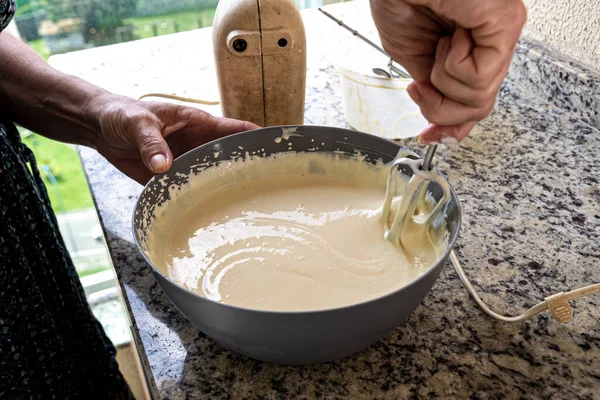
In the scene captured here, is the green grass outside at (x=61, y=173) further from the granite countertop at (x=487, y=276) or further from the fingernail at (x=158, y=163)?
the fingernail at (x=158, y=163)

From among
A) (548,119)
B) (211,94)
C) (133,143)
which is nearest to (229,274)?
(133,143)

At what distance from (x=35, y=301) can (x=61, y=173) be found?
113 centimetres

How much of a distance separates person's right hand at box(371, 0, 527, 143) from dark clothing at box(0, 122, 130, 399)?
1.91 feet

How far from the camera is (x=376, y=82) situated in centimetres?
97

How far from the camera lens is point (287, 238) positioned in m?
0.74

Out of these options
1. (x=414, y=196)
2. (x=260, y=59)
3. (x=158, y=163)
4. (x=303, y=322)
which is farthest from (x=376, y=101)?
(x=303, y=322)

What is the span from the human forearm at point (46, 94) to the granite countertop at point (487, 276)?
0.28 feet

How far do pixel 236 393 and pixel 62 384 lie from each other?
461 millimetres

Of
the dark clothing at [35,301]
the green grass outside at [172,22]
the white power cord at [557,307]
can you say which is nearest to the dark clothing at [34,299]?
the dark clothing at [35,301]

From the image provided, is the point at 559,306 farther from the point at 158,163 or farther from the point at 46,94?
the point at 46,94

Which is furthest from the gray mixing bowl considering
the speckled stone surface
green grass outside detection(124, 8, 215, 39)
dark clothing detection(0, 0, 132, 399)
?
green grass outside detection(124, 8, 215, 39)

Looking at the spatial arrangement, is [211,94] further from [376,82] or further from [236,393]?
[236,393]

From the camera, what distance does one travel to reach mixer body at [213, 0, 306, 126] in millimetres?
863

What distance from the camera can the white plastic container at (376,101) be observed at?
97cm
